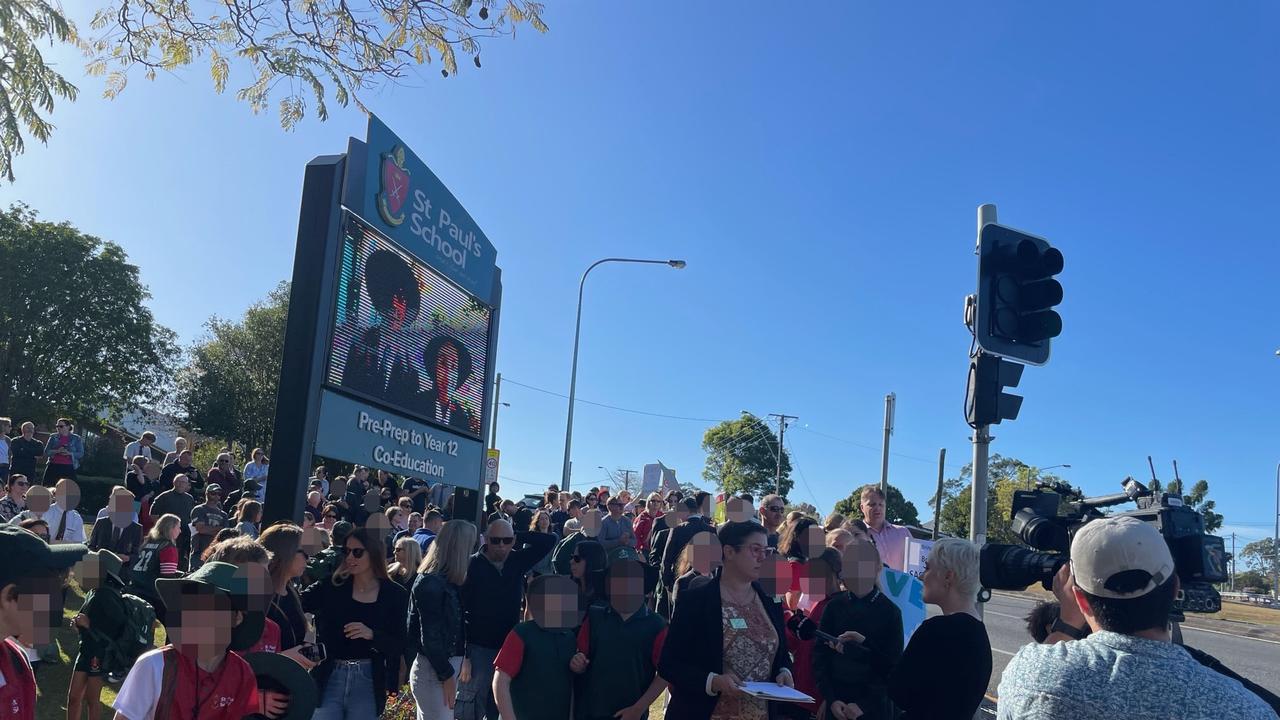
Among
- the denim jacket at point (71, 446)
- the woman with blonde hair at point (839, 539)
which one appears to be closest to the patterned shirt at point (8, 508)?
the denim jacket at point (71, 446)

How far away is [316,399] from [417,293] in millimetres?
2084

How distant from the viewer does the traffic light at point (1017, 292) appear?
4949mm

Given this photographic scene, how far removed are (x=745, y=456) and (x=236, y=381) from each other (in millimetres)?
37968

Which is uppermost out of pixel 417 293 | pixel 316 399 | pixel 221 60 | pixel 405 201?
pixel 221 60

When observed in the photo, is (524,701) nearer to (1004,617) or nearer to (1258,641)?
(1004,617)

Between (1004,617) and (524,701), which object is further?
(1004,617)

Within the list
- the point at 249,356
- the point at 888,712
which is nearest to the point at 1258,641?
the point at 888,712

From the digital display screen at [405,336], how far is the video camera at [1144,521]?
5192mm

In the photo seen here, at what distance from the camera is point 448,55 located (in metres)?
6.96

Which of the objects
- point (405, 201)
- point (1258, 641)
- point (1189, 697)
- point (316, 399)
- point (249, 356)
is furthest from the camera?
point (249, 356)

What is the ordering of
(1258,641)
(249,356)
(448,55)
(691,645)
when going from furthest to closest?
(249,356), (1258,641), (448,55), (691,645)

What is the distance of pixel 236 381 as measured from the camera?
130ft

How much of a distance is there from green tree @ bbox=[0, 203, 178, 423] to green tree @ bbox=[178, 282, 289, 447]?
2233mm

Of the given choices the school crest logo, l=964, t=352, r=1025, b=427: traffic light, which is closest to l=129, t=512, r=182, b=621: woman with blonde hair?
the school crest logo
